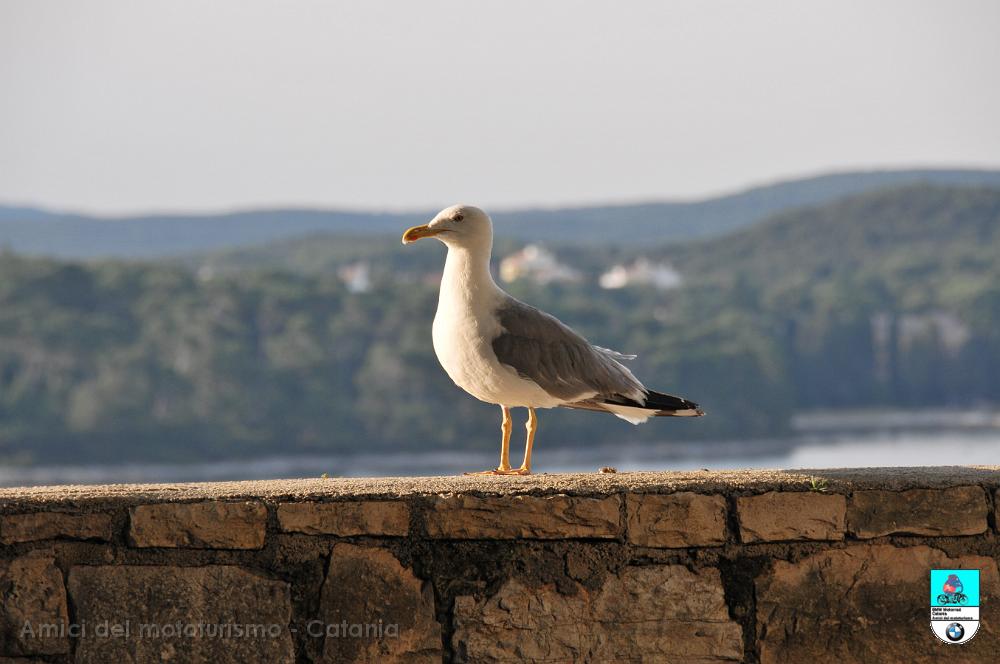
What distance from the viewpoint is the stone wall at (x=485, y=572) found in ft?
11.6

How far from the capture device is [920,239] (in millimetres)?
81188

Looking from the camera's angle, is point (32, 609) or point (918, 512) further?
point (918, 512)

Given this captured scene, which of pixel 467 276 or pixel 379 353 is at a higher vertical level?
pixel 467 276

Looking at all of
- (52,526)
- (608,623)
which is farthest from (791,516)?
(52,526)

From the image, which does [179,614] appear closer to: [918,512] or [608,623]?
[608,623]

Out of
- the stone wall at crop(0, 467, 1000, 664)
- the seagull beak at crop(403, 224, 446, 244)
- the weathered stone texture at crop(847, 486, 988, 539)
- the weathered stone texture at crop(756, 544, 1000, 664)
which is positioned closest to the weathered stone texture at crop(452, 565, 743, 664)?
the stone wall at crop(0, 467, 1000, 664)

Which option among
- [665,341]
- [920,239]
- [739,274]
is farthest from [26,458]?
[920,239]

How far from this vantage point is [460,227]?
4.42 metres

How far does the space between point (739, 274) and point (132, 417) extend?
34.8 metres

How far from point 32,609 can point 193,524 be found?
424mm

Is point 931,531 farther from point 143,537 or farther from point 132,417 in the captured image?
point 132,417

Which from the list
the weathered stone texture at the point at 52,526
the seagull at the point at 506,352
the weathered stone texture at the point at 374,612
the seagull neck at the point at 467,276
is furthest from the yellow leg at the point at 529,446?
the weathered stone texture at the point at 52,526

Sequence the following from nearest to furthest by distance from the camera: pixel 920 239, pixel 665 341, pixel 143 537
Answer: pixel 143 537, pixel 665 341, pixel 920 239

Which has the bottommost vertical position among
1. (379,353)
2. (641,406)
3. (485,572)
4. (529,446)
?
(379,353)
